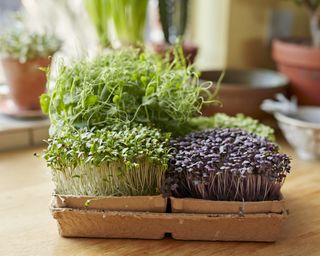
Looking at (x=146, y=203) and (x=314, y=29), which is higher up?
(x=314, y=29)

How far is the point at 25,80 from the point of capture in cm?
121

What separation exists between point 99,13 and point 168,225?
0.77 metres

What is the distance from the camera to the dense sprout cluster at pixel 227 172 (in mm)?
753

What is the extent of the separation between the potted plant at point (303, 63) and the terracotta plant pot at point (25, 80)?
675mm

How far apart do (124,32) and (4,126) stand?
432 millimetres

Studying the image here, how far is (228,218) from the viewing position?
2.50 feet

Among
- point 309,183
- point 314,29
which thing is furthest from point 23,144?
point 314,29

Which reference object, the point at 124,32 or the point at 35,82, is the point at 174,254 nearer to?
the point at 35,82

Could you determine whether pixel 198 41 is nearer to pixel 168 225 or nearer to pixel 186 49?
pixel 186 49

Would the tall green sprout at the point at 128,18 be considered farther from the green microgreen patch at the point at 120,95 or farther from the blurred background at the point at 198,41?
the green microgreen patch at the point at 120,95

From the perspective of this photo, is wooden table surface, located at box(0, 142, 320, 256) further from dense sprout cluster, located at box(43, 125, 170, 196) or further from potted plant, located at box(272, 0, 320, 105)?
potted plant, located at box(272, 0, 320, 105)

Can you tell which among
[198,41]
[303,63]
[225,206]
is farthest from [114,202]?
[198,41]

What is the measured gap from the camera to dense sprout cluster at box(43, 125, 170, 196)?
2.41 feet

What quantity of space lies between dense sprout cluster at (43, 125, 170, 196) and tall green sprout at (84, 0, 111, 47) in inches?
24.8
